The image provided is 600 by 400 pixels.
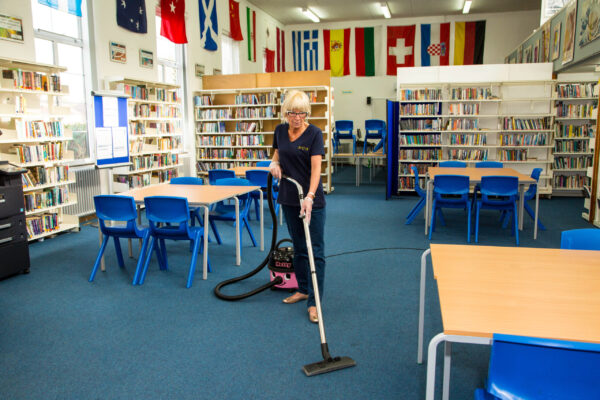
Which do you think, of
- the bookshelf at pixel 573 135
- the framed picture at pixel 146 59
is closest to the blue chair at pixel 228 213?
the framed picture at pixel 146 59

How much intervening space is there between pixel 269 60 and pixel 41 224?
926 cm

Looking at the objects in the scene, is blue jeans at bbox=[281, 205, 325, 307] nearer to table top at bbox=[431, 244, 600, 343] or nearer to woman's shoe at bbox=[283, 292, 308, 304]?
woman's shoe at bbox=[283, 292, 308, 304]

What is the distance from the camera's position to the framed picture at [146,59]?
317 inches

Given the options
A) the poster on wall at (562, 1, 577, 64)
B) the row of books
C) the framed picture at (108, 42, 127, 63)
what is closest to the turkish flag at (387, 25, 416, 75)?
the poster on wall at (562, 1, 577, 64)

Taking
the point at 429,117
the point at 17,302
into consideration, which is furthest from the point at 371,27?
the point at 17,302

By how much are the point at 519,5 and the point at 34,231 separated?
1286 centimetres

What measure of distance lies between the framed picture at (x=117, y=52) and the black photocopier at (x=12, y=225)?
353 centimetres

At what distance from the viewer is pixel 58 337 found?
3088mm

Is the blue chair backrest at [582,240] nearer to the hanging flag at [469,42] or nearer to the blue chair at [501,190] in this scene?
the blue chair at [501,190]

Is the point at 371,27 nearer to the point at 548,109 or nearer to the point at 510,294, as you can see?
the point at 548,109

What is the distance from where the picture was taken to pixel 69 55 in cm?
682

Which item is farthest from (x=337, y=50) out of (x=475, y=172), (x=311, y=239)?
(x=311, y=239)

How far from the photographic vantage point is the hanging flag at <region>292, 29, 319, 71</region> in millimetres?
14641

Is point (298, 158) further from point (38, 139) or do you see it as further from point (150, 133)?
point (150, 133)
